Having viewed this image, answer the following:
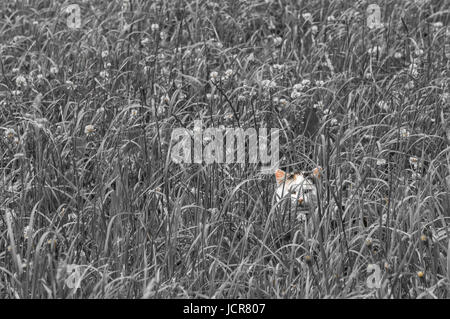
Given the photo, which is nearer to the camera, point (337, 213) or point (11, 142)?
point (337, 213)

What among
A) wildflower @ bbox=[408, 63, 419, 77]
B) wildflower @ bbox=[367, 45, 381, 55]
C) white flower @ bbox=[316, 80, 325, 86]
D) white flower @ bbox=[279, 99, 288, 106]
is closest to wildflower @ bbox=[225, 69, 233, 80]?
white flower @ bbox=[279, 99, 288, 106]

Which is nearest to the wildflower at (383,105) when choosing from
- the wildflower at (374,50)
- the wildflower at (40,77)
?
the wildflower at (374,50)

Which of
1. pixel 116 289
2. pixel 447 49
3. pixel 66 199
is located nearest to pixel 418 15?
pixel 447 49

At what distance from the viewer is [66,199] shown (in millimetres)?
3775

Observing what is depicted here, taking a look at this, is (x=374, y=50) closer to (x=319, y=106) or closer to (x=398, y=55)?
(x=398, y=55)

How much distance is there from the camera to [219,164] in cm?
395

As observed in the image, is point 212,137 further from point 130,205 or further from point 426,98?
point 426,98

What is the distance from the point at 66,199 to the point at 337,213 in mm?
1227

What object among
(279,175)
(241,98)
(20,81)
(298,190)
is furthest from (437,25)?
(20,81)

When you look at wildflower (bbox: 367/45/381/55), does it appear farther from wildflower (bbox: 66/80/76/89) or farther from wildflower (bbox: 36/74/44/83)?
wildflower (bbox: 36/74/44/83)

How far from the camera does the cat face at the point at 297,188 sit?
3.54 metres

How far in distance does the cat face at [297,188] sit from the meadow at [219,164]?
2.5 inches

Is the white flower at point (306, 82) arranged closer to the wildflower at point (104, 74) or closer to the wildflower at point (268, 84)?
the wildflower at point (268, 84)

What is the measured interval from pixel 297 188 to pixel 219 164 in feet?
1.57
